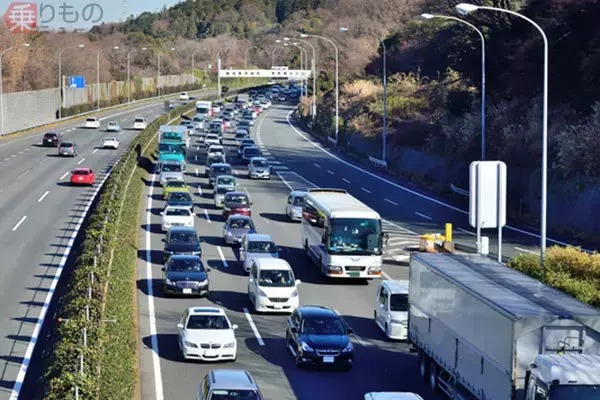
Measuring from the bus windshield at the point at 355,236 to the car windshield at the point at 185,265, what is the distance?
4935 mm

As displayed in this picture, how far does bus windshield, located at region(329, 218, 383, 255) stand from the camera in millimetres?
36938

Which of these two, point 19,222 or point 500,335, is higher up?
point 500,335

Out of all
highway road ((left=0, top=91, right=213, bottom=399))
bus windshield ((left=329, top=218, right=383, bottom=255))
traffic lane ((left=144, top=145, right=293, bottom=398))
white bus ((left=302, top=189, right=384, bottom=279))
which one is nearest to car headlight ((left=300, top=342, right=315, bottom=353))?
traffic lane ((left=144, top=145, right=293, bottom=398))

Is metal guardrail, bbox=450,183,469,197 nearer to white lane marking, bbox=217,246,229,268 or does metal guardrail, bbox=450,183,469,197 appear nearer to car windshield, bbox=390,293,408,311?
white lane marking, bbox=217,246,229,268

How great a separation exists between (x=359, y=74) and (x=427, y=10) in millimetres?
49448

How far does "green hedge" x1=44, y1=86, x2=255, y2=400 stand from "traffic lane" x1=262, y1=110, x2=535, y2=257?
47.9ft

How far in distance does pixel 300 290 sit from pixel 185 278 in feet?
14.4

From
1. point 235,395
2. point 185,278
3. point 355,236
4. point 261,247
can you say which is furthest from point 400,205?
point 235,395

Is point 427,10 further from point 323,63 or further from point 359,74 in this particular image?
point 323,63

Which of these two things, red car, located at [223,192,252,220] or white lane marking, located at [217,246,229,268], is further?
red car, located at [223,192,252,220]

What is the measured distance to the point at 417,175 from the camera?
68625mm

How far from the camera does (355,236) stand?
3703 cm

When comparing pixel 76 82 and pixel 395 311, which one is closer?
pixel 395 311

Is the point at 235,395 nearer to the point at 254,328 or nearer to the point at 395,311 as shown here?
the point at 395,311
